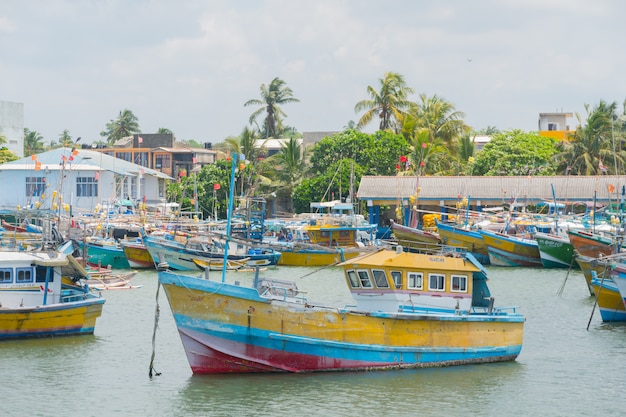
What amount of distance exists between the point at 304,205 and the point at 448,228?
68.6 feet

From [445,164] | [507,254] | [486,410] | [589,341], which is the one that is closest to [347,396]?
[486,410]

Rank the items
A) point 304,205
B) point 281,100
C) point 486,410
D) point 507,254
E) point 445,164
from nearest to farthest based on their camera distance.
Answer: point 486,410
point 507,254
point 304,205
point 445,164
point 281,100

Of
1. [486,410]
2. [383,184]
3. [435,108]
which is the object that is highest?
[435,108]

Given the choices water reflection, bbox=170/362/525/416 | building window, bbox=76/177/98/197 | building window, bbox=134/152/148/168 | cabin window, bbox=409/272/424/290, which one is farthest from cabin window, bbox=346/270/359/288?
building window, bbox=134/152/148/168

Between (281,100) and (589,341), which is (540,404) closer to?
(589,341)

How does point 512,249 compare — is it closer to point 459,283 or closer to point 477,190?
point 477,190

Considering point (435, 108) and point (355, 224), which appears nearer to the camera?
point (355, 224)

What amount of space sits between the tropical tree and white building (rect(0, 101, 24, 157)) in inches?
1992

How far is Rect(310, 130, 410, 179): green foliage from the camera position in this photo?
3351 inches

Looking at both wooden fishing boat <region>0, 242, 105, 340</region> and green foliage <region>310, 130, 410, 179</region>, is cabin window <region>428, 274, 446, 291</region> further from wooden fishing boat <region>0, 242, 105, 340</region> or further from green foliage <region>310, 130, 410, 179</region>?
green foliage <region>310, 130, 410, 179</region>

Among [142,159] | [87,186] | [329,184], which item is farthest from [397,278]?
[142,159]

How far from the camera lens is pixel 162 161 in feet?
356

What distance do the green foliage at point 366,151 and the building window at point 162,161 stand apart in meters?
26.7

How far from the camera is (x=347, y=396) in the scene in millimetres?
25297
